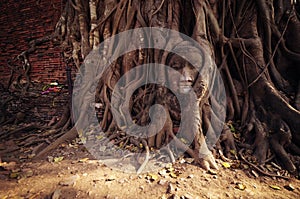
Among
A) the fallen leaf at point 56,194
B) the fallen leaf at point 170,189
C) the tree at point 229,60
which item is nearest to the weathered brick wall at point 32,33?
the tree at point 229,60

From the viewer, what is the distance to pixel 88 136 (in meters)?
2.45

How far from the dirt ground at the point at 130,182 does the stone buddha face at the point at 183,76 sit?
837 mm

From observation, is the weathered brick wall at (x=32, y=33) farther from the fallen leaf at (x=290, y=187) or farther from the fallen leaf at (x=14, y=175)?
the fallen leaf at (x=290, y=187)

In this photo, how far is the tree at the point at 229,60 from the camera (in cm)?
213

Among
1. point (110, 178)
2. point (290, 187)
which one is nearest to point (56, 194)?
point (110, 178)

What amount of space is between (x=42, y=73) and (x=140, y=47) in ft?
10.2

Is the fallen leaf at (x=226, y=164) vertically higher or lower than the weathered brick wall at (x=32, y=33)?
lower

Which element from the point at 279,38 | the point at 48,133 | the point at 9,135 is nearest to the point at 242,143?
the point at 279,38

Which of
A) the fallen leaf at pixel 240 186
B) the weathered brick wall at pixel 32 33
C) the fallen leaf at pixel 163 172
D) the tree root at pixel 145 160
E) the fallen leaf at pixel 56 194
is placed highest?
the weathered brick wall at pixel 32 33

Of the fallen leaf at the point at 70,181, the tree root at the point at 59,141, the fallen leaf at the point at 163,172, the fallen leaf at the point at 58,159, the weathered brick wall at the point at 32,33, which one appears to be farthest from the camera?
the weathered brick wall at the point at 32,33

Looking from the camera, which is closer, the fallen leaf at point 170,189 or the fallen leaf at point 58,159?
the fallen leaf at point 170,189

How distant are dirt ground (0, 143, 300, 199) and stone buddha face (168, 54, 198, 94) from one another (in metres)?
0.84

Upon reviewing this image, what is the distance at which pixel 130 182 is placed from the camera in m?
1.54

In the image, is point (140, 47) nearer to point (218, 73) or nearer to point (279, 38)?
point (218, 73)
